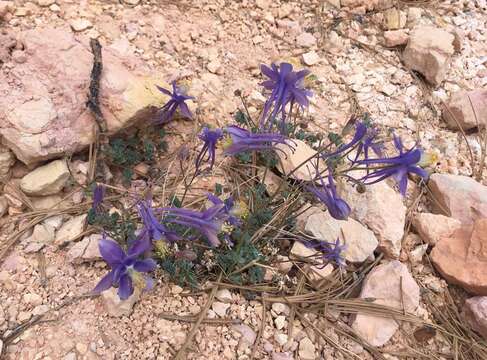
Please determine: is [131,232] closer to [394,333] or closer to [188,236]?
[188,236]

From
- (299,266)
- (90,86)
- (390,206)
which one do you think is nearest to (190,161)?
(90,86)

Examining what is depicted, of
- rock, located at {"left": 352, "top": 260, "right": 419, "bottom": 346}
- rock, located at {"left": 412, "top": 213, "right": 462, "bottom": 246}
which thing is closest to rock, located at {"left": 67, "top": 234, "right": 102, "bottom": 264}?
rock, located at {"left": 352, "top": 260, "right": 419, "bottom": 346}

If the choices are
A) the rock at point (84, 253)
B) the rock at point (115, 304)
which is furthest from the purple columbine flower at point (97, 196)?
the rock at point (115, 304)

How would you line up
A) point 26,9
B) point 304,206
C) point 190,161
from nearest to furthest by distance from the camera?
point 304,206 < point 190,161 < point 26,9

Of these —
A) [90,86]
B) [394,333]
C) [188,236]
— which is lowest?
[394,333]

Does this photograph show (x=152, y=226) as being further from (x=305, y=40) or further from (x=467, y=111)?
(x=467, y=111)

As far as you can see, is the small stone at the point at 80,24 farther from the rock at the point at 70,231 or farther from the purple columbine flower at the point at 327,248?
the purple columbine flower at the point at 327,248

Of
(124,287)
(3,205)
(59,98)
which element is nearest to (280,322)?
(124,287)
